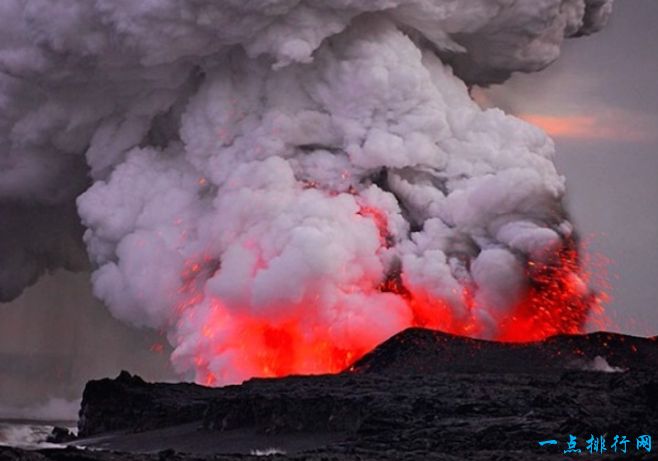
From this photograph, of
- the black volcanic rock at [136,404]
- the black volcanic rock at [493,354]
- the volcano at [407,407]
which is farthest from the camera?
the black volcanic rock at [493,354]

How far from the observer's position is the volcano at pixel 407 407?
114 ft

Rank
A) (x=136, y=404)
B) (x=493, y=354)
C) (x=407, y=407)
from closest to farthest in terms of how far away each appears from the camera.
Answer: (x=407, y=407) < (x=493, y=354) < (x=136, y=404)

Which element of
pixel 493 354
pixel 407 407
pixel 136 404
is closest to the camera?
pixel 407 407

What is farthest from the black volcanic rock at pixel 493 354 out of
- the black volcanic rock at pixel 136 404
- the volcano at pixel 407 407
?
the black volcanic rock at pixel 136 404

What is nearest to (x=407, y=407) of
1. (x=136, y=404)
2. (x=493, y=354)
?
(x=493, y=354)

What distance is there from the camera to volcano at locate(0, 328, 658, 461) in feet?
114

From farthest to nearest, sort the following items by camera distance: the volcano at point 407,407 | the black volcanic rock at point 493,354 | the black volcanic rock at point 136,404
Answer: the black volcanic rock at point 493,354 → the black volcanic rock at point 136,404 → the volcano at point 407,407

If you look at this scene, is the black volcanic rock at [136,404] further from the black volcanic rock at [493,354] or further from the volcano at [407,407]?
the black volcanic rock at [493,354]

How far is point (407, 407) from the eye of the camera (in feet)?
129

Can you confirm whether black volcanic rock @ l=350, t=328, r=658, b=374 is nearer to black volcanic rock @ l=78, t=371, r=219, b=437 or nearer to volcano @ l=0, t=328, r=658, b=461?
volcano @ l=0, t=328, r=658, b=461

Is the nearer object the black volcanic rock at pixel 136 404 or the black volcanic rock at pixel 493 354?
the black volcanic rock at pixel 136 404

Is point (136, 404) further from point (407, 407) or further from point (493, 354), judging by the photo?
point (407, 407)

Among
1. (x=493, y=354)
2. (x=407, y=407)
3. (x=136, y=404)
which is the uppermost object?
(x=493, y=354)

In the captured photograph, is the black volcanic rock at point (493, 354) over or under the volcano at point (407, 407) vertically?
over
